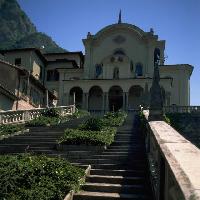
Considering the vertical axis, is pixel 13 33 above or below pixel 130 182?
above

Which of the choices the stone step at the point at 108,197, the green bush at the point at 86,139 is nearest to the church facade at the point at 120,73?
the green bush at the point at 86,139

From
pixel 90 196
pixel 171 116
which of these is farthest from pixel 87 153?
pixel 171 116

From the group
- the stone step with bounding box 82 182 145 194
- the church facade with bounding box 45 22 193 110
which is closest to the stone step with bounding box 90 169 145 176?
the stone step with bounding box 82 182 145 194

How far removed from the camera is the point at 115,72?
162ft

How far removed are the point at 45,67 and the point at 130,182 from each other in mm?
50152

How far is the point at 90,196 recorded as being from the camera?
8266mm

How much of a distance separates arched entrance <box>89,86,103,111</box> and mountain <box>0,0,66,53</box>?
3064 inches

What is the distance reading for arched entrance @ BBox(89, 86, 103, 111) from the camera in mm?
49938

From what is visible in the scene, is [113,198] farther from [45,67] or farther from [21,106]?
[45,67]

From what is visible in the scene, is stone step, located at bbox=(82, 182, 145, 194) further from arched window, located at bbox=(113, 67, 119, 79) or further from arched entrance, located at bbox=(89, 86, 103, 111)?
arched entrance, located at bbox=(89, 86, 103, 111)

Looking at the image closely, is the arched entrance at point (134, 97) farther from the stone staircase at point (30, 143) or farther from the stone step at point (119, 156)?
the stone step at point (119, 156)

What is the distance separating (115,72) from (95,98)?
4596 mm

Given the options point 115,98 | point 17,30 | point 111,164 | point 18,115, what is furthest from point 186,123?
point 17,30

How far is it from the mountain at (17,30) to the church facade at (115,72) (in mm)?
72291
